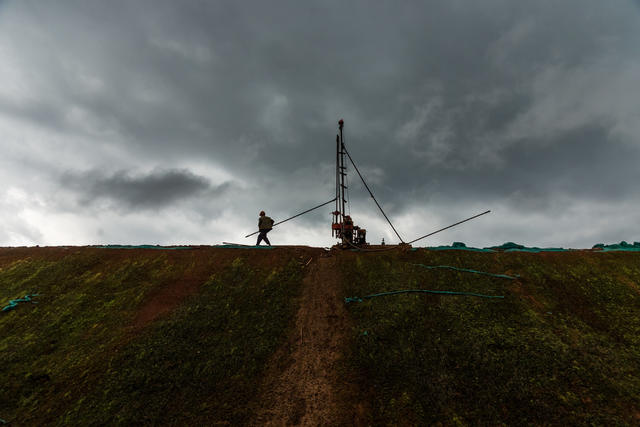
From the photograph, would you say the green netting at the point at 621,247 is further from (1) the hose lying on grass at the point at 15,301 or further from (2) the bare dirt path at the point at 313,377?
(1) the hose lying on grass at the point at 15,301

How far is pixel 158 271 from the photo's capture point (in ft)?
47.8

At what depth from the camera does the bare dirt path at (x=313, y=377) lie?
6816 millimetres

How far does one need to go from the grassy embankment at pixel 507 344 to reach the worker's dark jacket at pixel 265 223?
7.45m

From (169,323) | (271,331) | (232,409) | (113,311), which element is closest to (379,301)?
(271,331)

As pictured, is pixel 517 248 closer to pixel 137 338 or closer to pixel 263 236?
pixel 263 236

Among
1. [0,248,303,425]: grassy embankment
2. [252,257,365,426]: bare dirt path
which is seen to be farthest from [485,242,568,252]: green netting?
[0,248,303,425]: grassy embankment

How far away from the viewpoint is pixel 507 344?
8.30 meters

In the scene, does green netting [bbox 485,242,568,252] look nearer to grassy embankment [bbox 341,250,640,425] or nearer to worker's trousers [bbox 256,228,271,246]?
grassy embankment [bbox 341,250,640,425]

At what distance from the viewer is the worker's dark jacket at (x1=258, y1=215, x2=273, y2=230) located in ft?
59.6

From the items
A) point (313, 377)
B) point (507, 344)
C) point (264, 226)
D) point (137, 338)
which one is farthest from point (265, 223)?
point (507, 344)

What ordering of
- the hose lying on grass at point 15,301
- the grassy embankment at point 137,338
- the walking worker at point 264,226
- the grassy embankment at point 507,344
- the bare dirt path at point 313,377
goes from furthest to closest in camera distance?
the walking worker at point 264,226 → the hose lying on grass at point 15,301 → the grassy embankment at point 137,338 → the bare dirt path at point 313,377 → the grassy embankment at point 507,344

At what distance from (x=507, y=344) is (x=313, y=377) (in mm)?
6306

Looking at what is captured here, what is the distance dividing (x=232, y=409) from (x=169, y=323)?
5061mm

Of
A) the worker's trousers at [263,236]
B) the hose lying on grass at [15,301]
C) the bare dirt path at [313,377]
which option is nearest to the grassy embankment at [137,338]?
the hose lying on grass at [15,301]
